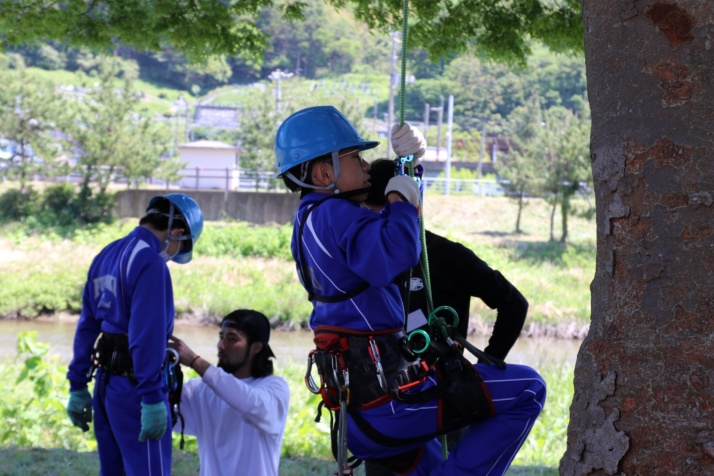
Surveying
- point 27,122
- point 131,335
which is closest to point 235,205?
point 27,122

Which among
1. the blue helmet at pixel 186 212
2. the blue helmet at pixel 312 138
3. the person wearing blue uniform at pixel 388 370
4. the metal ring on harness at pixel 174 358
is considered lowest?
the metal ring on harness at pixel 174 358

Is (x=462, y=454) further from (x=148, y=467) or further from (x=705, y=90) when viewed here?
(x=148, y=467)

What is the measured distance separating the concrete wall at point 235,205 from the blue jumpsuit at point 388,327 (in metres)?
37.4

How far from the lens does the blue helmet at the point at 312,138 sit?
→ 345cm

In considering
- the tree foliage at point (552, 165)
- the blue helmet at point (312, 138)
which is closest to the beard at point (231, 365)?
the blue helmet at point (312, 138)

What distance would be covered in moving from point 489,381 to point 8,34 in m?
7.09

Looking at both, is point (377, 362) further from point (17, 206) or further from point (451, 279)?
point (17, 206)

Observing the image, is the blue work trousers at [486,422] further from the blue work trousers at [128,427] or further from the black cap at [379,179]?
the blue work trousers at [128,427]

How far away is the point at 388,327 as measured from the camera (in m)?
3.29

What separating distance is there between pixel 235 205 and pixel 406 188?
4000 cm

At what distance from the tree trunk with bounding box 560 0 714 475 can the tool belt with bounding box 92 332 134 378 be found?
2560 millimetres

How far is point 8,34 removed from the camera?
867 cm

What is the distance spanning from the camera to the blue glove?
459 cm

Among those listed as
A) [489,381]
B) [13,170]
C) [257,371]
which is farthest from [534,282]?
[489,381]
